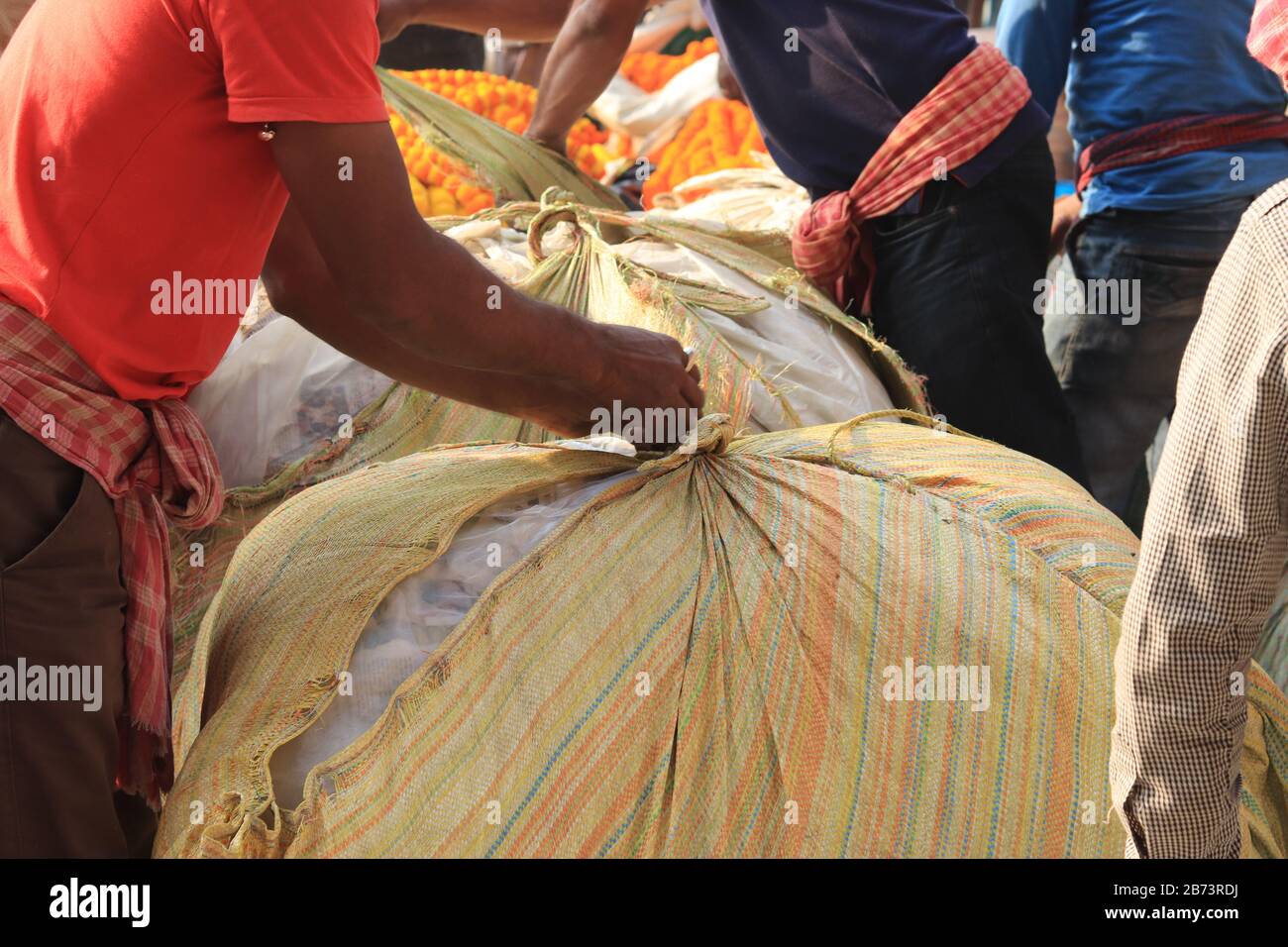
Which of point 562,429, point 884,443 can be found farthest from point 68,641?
point 884,443

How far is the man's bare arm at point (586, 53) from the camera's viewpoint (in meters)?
2.84

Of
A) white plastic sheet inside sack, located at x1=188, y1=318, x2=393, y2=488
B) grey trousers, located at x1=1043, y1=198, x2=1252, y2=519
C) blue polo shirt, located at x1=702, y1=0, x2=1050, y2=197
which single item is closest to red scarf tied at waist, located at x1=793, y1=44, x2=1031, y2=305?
blue polo shirt, located at x1=702, y1=0, x2=1050, y2=197

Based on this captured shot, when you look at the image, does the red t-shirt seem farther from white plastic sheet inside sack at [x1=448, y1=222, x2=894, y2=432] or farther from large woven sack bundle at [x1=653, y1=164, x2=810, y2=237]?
large woven sack bundle at [x1=653, y1=164, x2=810, y2=237]

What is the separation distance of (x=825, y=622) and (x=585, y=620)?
255mm

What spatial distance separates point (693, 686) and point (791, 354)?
889mm

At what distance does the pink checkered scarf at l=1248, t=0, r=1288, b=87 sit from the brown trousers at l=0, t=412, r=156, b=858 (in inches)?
43.3

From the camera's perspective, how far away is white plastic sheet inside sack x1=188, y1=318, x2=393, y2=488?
6.95 ft

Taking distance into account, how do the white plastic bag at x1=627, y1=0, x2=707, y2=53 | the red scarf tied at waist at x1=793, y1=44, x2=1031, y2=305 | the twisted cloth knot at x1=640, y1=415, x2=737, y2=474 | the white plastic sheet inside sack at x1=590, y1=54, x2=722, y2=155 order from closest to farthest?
the twisted cloth knot at x1=640, y1=415, x2=737, y2=474, the red scarf tied at waist at x1=793, y1=44, x2=1031, y2=305, the white plastic sheet inside sack at x1=590, y1=54, x2=722, y2=155, the white plastic bag at x1=627, y1=0, x2=707, y2=53

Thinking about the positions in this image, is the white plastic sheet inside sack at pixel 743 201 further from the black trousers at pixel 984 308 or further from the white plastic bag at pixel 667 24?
the white plastic bag at pixel 667 24

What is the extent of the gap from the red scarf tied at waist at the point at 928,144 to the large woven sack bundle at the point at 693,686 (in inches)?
35.4

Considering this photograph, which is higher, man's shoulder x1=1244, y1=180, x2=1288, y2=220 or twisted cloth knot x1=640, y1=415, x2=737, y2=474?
man's shoulder x1=1244, y1=180, x2=1288, y2=220

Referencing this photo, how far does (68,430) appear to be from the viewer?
1.37 m

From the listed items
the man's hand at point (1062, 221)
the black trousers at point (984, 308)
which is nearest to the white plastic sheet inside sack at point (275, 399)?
the black trousers at point (984, 308)
